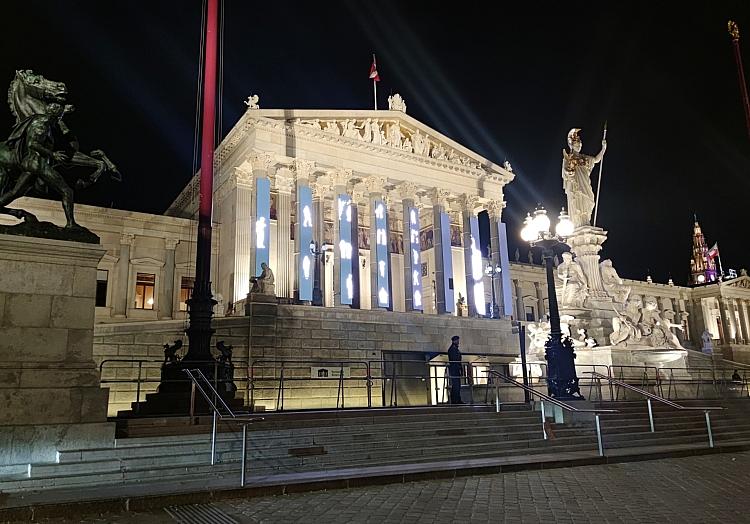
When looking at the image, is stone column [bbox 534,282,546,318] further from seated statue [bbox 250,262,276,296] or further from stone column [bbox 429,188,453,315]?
seated statue [bbox 250,262,276,296]

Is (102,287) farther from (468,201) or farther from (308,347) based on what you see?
(468,201)

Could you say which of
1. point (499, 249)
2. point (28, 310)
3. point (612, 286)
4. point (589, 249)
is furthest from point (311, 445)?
point (499, 249)

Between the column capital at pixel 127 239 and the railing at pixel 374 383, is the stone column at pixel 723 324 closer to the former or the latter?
the railing at pixel 374 383

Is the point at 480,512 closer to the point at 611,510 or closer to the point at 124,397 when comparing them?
the point at 611,510

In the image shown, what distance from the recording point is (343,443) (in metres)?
11.7

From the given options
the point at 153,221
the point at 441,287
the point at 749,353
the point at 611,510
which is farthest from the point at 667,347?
the point at 749,353

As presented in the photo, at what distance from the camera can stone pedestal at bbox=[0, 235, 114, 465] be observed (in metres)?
8.99

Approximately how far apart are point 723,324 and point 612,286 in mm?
60980

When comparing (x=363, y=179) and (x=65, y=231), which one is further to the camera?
(x=363, y=179)

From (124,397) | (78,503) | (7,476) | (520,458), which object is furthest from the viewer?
(124,397)

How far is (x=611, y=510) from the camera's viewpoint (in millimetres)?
7441

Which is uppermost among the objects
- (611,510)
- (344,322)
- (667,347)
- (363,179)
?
(363,179)

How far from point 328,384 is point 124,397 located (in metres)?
8.95

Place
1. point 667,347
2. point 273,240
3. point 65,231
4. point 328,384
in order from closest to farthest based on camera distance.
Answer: point 65,231 → point 667,347 → point 328,384 → point 273,240
